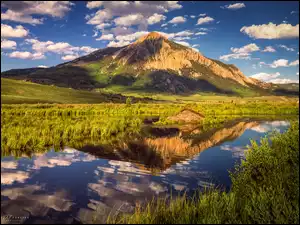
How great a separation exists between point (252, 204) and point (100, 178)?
39.6 ft

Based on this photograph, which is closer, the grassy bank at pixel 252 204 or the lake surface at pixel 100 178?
the grassy bank at pixel 252 204

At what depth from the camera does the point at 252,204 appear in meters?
11.4

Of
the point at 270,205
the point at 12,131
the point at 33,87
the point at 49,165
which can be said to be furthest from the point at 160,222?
the point at 33,87

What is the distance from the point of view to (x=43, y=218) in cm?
1386

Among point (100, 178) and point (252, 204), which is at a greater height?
point (252, 204)

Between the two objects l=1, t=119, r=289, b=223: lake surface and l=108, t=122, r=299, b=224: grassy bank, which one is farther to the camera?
l=1, t=119, r=289, b=223: lake surface

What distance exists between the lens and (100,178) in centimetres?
2098

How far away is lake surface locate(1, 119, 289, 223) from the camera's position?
14906 mm

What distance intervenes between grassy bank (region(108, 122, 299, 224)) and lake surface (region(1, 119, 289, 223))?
3414 mm

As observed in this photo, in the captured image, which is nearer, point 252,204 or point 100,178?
point 252,204

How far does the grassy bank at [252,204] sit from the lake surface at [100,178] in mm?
3414

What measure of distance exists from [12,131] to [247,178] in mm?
25362

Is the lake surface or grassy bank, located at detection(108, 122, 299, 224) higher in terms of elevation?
grassy bank, located at detection(108, 122, 299, 224)

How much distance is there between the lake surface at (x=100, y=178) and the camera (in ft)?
48.9
